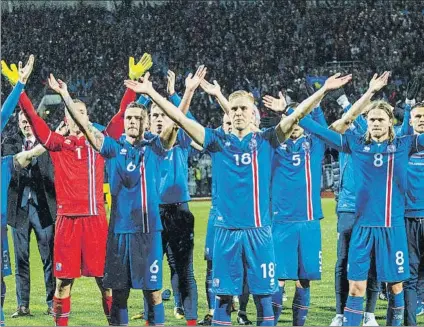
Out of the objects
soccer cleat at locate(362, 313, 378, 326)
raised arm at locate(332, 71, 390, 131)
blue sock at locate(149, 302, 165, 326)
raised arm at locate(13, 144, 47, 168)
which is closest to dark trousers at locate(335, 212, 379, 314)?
soccer cleat at locate(362, 313, 378, 326)

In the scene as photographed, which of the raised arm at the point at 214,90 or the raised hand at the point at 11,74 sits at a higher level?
the raised hand at the point at 11,74

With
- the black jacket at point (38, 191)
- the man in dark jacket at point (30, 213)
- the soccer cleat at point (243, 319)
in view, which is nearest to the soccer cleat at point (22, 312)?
the man in dark jacket at point (30, 213)

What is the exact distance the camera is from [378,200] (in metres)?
6.79

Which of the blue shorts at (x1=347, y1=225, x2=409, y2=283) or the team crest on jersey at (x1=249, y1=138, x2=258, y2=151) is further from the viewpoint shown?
the blue shorts at (x1=347, y1=225, x2=409, y2=283)

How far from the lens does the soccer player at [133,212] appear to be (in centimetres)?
662

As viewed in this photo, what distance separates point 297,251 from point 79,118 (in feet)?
7.07

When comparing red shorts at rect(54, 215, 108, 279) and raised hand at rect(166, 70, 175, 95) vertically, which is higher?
raised hand at rect(166, 70, 175, 95)

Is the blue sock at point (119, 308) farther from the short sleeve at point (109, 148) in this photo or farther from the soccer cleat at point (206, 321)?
the soccer cleat at point (206, 321)

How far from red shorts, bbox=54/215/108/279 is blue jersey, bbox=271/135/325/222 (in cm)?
149

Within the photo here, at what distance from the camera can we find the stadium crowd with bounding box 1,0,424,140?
2977 centimetres

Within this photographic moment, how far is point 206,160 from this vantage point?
2562 cm

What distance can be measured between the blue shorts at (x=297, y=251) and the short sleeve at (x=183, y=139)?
1.09 m

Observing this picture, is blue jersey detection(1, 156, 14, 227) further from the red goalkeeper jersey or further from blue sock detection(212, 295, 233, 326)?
blue sock detection(212, 295, 233, 326)

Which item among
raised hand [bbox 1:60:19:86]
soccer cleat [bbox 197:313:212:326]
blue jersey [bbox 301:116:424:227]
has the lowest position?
soccer cleat [bbox 197:313:212:326]
